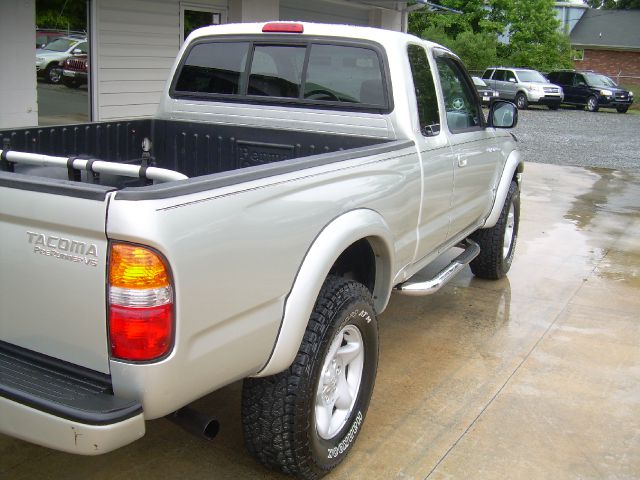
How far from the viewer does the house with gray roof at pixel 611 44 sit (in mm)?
48188

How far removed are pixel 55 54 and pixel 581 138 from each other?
583 inches

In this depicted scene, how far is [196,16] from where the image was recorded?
1230 centimetres

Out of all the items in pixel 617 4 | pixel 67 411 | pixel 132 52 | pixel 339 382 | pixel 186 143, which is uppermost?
pixel 617 4

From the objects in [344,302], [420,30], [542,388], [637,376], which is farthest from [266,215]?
[420,30]

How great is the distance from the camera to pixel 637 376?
4.69 metres

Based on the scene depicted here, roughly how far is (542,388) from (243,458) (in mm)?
1918

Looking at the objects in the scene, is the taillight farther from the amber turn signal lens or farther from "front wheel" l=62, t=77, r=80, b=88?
"front wheel" l=62, t=77, r=80, b=88

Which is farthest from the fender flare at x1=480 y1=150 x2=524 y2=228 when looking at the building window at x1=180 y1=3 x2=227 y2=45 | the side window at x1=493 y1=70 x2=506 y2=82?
the side window at x1=493 y1=70 x2=506 y2=82

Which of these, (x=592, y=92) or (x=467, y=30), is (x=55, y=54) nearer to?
(x=592, y=92)

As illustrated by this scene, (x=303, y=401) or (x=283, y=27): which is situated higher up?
(x=283, y=27)

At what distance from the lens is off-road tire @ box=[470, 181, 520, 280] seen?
622 cm

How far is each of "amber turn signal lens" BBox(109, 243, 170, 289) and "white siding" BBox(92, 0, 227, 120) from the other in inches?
341

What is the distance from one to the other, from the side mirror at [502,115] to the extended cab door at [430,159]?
1223 mm

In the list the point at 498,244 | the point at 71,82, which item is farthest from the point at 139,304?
the point at 71,82
